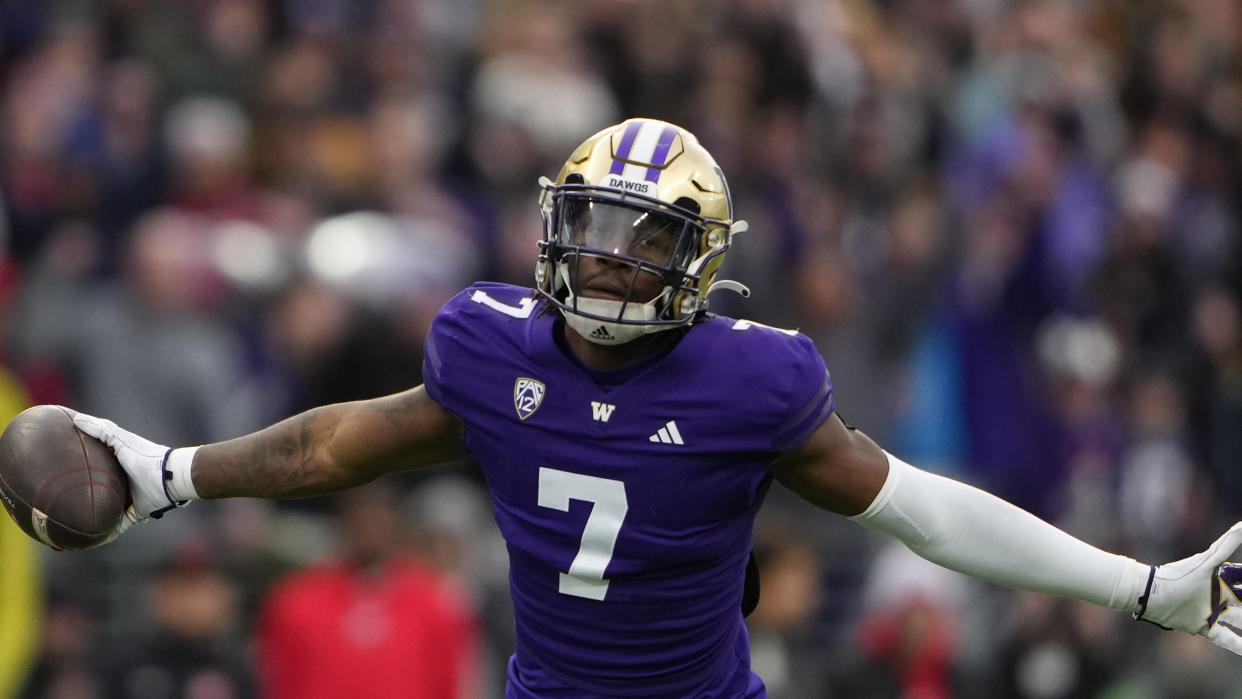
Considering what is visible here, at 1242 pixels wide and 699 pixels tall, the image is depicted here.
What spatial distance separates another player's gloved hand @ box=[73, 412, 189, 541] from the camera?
4.25 m

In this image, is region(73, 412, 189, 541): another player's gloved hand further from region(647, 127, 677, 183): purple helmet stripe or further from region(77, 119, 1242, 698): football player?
region(647, 127, 677, 183): purple helmet stripe

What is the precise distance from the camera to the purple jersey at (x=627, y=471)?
3.82 metres

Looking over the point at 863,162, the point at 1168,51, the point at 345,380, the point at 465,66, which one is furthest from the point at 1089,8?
the point at 345,380

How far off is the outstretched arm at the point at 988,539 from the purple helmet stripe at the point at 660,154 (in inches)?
24.7

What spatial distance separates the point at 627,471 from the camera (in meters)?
3.82

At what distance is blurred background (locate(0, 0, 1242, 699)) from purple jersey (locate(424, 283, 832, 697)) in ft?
10.2

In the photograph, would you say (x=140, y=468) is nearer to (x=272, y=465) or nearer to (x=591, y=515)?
(x=272, y=465)

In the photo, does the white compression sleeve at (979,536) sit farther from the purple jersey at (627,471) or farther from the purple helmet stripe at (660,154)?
the purple helmet stripe at (660,154)

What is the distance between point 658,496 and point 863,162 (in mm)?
6045

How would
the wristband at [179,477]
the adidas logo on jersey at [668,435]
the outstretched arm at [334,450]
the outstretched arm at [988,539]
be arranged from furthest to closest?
the wristband at [179,477], the outstretched arm at [334,450], the outstretched arm at [988,539], the adidas logo on jersey at [668,435]

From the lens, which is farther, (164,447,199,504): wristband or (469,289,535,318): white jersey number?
(164,447,199,504): wristband

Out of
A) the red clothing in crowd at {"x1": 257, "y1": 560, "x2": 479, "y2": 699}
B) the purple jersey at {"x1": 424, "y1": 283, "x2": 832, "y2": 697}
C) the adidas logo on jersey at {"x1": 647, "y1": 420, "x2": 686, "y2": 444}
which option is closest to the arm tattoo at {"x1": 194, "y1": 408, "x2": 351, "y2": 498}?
the purple jersey at {"x1": 424, "y1": 283, "x2": 832, "y2": 697}

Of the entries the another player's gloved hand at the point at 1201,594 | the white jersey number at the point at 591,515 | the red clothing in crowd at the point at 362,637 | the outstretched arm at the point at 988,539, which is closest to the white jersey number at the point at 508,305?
the white jersey number at the point at 591,515

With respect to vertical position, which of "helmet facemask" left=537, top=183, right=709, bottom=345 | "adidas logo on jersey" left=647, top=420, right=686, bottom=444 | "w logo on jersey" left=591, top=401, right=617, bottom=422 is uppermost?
"helmet facemask" left=537, top=183, right=709, bottom=345
